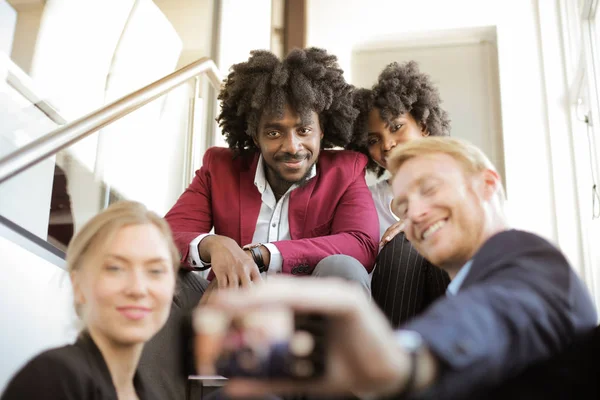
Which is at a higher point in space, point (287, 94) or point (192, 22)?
point (192, 22)

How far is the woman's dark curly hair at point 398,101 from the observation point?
8.83 ft

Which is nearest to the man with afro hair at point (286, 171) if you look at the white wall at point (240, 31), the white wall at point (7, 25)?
the white wall at point (7, 25)

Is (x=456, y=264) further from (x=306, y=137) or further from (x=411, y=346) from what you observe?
(x=306, y=137)

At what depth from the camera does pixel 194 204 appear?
2.39 metres

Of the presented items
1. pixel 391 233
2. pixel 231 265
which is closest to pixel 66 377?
pixel 231 265

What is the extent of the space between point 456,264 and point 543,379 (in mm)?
333

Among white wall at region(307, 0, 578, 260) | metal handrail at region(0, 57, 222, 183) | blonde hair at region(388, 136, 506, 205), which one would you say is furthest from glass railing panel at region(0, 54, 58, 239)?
white wall at region(307, 0, 578, 260)

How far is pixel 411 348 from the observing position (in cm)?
81

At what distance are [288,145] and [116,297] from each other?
3.83ft

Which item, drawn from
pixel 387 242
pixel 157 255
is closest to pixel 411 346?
pixel 157 255

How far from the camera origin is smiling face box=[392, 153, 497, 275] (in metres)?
1.25

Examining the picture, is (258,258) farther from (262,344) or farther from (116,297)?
(262,344)

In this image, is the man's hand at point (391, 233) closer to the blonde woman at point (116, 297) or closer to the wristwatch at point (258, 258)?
the wristwatch at point (258, 258)

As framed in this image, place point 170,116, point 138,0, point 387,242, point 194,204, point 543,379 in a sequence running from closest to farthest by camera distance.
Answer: point 543,379 < point 387,242 < point 194,204 < point 170,116 < point 138,0
